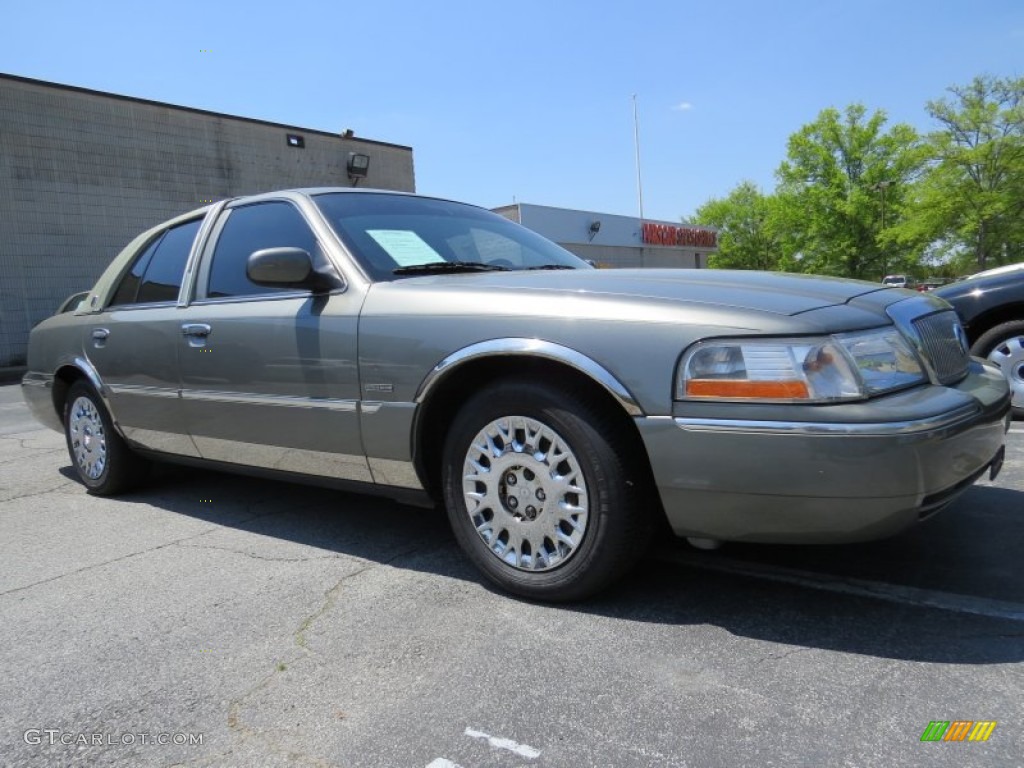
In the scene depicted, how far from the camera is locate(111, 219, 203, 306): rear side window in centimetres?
391

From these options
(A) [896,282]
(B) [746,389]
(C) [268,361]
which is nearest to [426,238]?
(C) [268,361]

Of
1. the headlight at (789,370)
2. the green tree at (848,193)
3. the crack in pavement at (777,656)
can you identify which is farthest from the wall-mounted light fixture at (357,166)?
the green tree at (848,193)

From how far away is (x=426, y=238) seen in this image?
3.37m

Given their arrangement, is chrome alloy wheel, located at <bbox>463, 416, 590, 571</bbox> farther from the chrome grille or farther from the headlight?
the chrome grille

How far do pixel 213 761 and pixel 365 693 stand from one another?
420mm

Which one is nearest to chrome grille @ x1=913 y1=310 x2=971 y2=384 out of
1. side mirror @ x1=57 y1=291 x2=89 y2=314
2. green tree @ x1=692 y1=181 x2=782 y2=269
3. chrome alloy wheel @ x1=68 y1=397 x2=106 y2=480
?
chrome alloy wheel @ x1=68 y1=397 x2=106 y2=480

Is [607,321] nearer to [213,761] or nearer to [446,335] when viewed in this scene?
[446,335]

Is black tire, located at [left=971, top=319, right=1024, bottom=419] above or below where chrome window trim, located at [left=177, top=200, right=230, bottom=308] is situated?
below

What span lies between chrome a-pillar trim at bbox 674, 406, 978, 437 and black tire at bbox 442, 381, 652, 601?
0.96 ft

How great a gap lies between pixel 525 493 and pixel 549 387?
385mm

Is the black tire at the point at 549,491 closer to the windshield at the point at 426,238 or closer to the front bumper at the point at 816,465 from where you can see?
the front bumper at the point at 816,465

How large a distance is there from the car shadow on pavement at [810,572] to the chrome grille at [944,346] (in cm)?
72

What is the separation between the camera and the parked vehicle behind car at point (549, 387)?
2.09 meters

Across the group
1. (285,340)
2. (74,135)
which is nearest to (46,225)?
(74,135)
